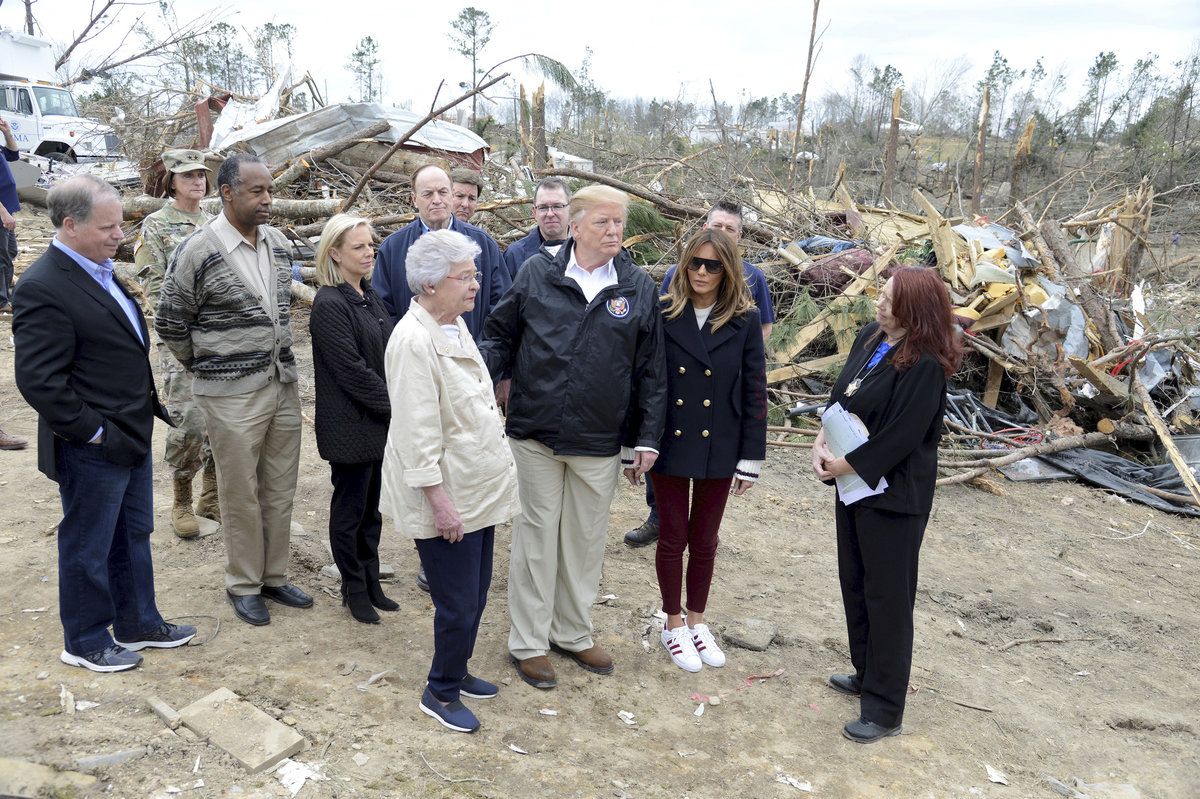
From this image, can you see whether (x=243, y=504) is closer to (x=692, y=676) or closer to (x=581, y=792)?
(x=581, y=792)

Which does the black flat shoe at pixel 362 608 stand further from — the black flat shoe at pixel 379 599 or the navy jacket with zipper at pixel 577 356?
the navy jacket with zipper at pixel 577 356

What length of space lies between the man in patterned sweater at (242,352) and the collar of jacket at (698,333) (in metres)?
1.62

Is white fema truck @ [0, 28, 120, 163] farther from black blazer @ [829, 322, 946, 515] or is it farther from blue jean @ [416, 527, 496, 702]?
black blazer @ [829, 322, 946, 515]

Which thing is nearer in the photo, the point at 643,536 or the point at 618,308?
the point at 618,308

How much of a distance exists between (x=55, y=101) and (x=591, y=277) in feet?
69.4

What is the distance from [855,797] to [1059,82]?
112ft

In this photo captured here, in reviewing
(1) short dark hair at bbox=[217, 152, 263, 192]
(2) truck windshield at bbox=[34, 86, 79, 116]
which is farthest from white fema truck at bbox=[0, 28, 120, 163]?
(1) short dark hair at bbox=[217, 152, 263, 192]

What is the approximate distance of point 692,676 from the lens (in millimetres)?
3566

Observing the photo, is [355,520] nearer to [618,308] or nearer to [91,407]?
[91,407]

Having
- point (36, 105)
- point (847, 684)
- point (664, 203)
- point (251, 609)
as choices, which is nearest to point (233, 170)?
point (251, 609)

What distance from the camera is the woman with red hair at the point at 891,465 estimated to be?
9.57ft

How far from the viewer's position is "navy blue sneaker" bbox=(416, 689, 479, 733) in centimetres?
288

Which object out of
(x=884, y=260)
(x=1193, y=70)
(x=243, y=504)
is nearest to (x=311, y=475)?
(x=243, y=504)

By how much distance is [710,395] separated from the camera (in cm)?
336
